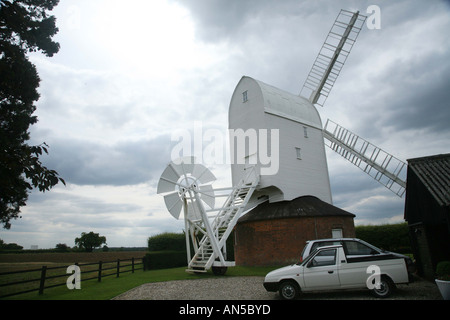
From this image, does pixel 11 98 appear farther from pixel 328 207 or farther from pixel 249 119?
pixel 328 207

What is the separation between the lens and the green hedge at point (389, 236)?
24.5 metres

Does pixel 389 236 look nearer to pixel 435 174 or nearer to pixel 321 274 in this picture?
pixel 435 174

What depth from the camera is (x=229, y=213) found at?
57.3 ft

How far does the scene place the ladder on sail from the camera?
14.9m

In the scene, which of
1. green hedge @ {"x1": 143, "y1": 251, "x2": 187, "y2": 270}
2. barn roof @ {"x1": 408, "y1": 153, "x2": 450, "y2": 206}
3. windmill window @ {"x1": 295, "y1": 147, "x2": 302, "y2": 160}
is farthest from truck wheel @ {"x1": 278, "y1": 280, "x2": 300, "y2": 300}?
green hedge @ {"x1": 143, "y1": 251, "x2": 187, "y2": 270}

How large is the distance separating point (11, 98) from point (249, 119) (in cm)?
1481

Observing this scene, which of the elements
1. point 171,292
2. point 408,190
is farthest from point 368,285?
point 171,292

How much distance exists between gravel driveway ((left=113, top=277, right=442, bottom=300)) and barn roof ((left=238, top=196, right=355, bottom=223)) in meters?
6.58

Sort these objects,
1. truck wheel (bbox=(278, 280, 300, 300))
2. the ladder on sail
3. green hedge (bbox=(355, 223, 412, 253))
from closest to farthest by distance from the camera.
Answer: truck wheel (bbox=(278, 280, 300, 300)) → the ladder on sail → green hedge (bbox=(355, 223, 412, 253))

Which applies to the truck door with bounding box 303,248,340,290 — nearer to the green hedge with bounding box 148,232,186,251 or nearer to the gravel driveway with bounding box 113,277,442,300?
the gravel driveway with bounding box 113,277,442,300

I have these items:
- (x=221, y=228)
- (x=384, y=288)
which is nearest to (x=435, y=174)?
(x=384, y=288)

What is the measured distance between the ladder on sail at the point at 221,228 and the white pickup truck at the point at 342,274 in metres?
6.49

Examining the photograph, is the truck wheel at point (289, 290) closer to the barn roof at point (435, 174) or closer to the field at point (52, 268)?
the barn roof at point (435, 174)

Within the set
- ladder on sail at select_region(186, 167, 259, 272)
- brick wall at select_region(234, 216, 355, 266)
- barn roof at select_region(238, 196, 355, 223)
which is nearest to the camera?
ladder on sail at select_region(186, 167, 259, 272)
